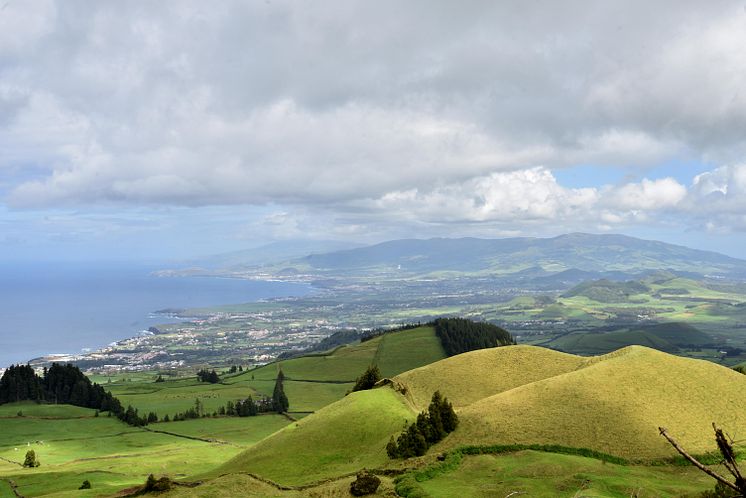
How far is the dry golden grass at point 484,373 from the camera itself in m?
86.2

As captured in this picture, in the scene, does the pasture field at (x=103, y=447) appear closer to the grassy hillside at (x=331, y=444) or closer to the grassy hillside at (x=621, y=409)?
the grassy hillside at (x=331, y=444)

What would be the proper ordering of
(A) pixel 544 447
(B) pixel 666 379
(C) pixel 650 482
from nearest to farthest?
1. (C) pixel 650 482
2. (A) pixel 544 447
3. (B) pixel 666 379

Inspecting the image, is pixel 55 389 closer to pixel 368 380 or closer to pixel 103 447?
pixel 103 447

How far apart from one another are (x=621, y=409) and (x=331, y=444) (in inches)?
1421

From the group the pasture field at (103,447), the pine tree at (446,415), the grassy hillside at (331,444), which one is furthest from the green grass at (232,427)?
the pine tree at (446,415)

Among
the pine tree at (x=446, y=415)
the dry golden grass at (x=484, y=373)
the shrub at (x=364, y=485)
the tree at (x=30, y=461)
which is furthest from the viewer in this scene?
the tree at (x=30, y=461)

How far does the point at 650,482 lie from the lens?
43406 millimetres

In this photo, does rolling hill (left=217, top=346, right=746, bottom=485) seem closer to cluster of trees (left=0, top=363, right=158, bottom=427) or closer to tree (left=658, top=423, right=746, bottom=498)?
tree (left=658, top=423, right=746, bottom=498)

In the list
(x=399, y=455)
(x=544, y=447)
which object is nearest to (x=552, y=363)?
(x=544, y=447)

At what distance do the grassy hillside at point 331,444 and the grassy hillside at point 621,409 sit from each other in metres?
10.7

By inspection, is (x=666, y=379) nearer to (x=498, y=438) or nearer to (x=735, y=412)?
(x=735, y=412)

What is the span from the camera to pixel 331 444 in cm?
6825

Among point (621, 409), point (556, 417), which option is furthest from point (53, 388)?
point (621, 409)

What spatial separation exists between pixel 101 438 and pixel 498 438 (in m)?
104
